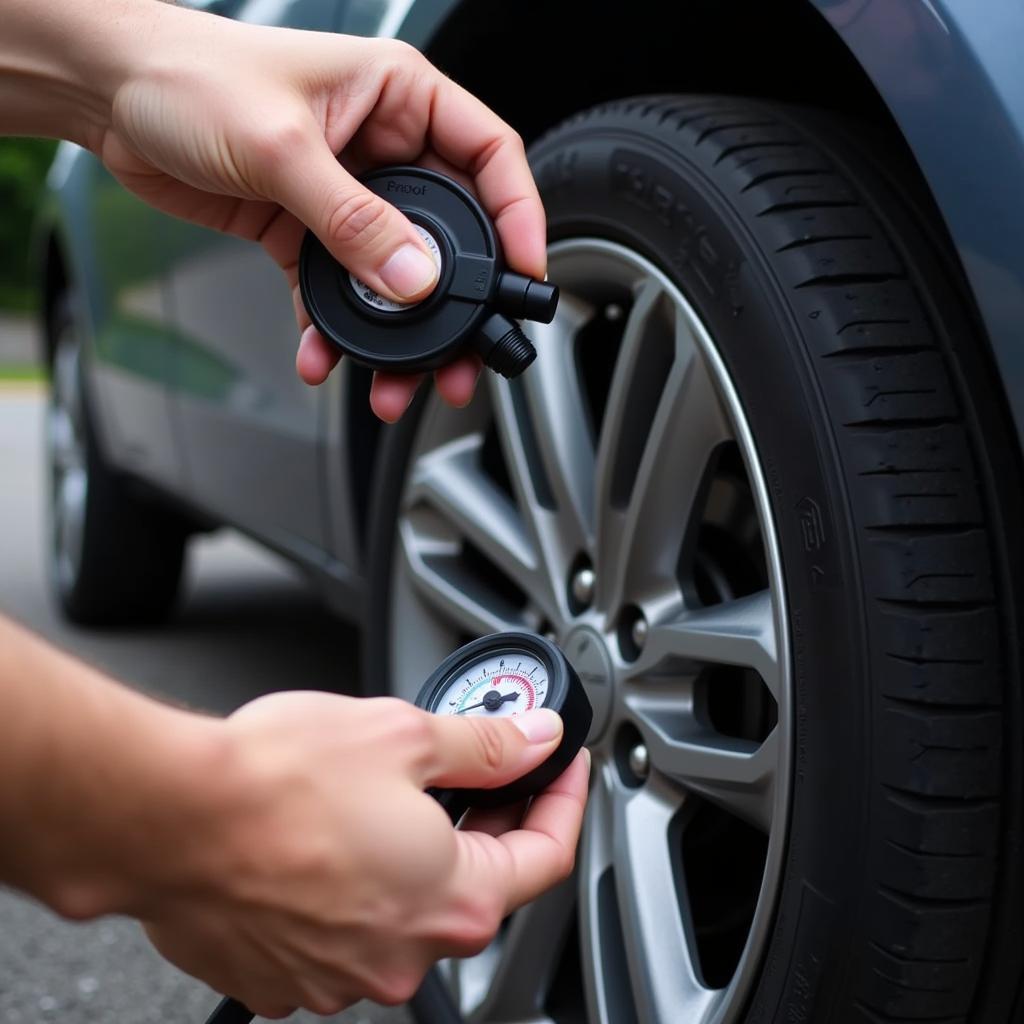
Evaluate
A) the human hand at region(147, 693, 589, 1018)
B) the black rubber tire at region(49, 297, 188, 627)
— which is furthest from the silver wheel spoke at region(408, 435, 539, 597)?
the black rubber tire at region(49, 297, 188, 627)

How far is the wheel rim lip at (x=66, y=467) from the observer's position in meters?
3.39

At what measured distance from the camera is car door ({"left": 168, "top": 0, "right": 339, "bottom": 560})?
2004 mm

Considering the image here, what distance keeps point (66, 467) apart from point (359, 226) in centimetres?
261

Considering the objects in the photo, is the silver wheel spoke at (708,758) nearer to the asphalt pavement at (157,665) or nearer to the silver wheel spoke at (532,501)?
the silver wheel spoke at (532,501)

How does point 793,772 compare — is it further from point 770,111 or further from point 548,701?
point 770,111

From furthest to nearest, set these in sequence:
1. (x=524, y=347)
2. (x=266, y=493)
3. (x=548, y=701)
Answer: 1. (x=266, y=493)
2. (x=524, y=347)
3. (x=548, y=701)

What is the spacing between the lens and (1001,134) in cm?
96

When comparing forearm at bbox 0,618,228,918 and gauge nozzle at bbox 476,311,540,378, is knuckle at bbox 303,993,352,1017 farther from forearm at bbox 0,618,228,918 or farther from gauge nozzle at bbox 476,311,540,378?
gauge nozzle at bbox 476,311,540,378

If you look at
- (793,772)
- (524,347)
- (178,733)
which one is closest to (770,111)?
(524,347)

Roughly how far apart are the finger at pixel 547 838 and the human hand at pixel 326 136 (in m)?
0.46

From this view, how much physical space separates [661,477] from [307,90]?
1.51 feet

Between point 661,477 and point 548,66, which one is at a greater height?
point 548,66

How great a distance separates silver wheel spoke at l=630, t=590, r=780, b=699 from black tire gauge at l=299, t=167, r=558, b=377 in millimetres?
269

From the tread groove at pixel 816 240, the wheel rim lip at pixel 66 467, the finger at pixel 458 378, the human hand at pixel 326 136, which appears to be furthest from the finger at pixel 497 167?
the wheel rim lip at pixel 66 467
